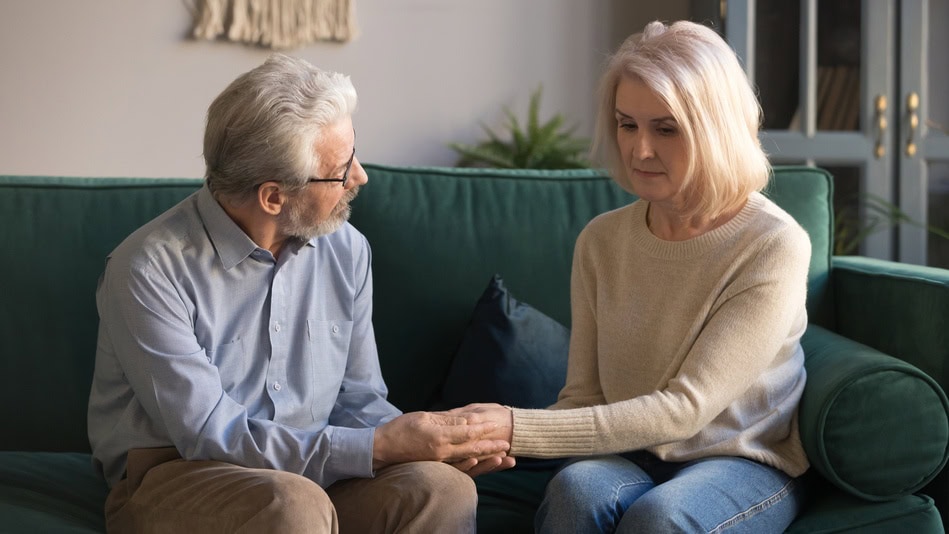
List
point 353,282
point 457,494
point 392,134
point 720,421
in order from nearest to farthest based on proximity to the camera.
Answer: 1. point 457,494
2. point 720,421
3. point 353,282
4. point 392,134

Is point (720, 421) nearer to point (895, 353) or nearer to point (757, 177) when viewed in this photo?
point (757, 177)

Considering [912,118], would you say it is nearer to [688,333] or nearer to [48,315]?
[688,333]

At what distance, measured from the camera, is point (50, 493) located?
178 centimetres

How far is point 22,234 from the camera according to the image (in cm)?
209

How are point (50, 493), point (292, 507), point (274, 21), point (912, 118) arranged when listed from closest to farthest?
point (292, 507), point (50, 493), point (912, 118), point (274, 21)

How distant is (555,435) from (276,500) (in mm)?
430

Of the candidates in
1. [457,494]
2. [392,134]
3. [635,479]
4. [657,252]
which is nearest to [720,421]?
[635,479]

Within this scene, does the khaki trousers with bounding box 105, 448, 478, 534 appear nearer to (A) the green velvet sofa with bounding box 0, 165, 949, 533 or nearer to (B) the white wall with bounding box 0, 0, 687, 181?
(A) the green velvet sofa with bounding box 0, 165, 949, 533

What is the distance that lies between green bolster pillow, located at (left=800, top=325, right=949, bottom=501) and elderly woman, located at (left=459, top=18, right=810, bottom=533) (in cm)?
7

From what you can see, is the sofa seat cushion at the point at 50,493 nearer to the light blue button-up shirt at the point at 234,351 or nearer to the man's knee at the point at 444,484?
the light blue button-up shirt at the point at 234,351

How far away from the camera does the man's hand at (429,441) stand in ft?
5.15

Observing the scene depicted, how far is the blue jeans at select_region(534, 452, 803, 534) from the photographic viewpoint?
147 cm

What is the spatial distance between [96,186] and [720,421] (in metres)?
1.33

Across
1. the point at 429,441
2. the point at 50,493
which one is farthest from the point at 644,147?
the point at 50,493
